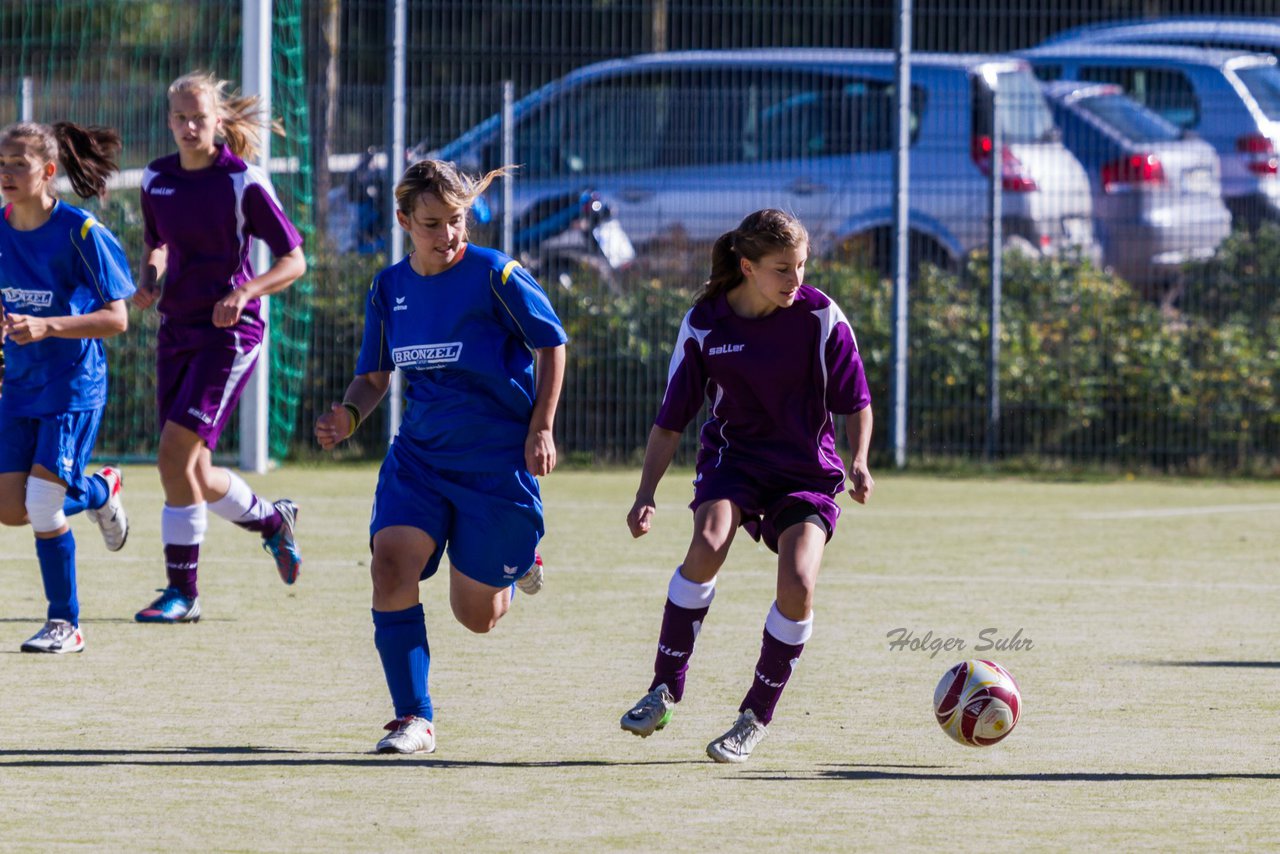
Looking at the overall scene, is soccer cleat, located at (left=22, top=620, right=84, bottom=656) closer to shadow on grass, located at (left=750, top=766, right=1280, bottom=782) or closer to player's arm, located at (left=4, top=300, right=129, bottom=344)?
player's arm, located at (left=4, top=300, right=129, bottom=344)

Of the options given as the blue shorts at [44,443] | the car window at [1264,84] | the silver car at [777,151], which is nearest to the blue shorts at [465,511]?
the blue shorts at [44,443]

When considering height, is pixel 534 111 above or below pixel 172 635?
above

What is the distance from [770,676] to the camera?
18.3 ft

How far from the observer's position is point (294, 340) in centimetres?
1448

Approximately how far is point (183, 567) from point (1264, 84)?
945cm

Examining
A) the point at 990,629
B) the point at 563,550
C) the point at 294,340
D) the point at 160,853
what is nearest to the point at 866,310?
the point at 294,340

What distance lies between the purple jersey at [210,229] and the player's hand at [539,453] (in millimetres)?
2515

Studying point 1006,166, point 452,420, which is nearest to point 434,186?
point 452,420

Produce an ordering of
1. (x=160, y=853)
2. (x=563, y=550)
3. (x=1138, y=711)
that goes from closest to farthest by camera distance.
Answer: (x=160, y=853) → (x=1138, y=711) → (x=563, y=550)

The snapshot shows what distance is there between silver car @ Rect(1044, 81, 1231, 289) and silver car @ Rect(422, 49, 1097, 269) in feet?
0.44

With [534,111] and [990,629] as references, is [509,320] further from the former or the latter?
[534,111]

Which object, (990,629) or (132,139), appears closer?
(990,629)

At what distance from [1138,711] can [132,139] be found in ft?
32.0

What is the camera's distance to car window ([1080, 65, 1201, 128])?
14.0 meters
